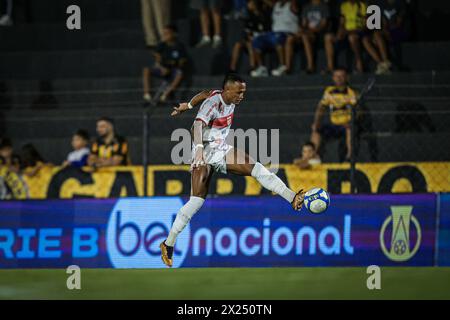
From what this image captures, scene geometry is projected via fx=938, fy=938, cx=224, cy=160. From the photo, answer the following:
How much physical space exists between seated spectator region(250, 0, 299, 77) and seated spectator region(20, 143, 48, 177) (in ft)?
15.0

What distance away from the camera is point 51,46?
21.0 meters

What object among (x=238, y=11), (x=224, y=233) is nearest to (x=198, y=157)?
(x=224, y=233)

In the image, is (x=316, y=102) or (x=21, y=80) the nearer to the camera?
(x=316, y=102)

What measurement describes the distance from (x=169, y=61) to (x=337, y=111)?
3.96 meters

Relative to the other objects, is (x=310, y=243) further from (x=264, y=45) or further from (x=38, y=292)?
(x=264, y=45)

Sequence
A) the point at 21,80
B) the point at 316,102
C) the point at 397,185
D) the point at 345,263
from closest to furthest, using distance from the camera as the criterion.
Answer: the point at 345,263 < the point at 397,185 < the point at 316,102 < the point at 21,80

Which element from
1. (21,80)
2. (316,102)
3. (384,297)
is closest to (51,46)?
(21,80)

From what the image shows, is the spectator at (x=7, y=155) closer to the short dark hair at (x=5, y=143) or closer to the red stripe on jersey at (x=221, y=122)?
the short dark hair at (x=5, y=143)

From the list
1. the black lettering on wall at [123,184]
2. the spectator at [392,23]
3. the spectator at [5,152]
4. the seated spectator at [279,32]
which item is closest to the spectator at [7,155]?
the spectator at [5,152]

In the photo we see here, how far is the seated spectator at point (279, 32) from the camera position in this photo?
18.3 m

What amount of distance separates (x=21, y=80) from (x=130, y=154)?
402 centimetres

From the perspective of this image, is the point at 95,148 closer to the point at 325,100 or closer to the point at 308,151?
the point at 308,151

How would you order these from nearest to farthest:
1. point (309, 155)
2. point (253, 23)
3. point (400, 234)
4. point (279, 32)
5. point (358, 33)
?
point (400, 234) → point (309, 155) → point (358, 33) → point (279, 32) → point (253, 23)

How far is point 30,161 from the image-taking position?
16797 millimetres
